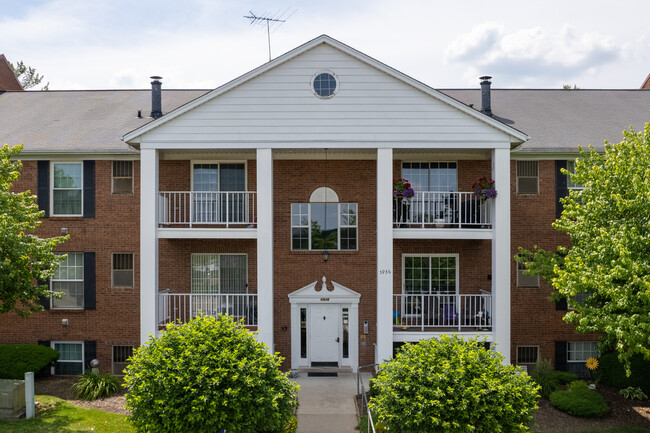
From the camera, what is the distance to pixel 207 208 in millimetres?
16219

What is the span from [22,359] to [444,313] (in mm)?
12015

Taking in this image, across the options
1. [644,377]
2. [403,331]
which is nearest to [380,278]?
[403,331]

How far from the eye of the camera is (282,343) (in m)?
16.4

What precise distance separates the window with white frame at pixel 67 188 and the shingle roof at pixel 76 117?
0.67 m

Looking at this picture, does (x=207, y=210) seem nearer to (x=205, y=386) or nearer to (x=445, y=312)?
(x=205, y=386)

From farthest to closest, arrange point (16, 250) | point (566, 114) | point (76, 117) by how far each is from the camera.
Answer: point (566, 114)
point (76, 117)
point (16, 250)

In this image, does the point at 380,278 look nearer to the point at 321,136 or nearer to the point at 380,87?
the point at 321,136

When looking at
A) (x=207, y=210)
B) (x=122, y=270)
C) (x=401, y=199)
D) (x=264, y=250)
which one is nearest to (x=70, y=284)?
(x=122, y=270)

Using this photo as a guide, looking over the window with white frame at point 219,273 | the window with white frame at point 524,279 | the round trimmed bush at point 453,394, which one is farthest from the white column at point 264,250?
the window with white frame at point 524,279

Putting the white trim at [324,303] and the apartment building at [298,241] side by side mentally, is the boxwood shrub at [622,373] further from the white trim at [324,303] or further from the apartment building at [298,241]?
the white trim at [324,303]

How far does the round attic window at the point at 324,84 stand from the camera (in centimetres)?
1439

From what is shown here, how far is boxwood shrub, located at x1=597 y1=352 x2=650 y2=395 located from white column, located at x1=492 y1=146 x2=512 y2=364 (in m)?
3.02

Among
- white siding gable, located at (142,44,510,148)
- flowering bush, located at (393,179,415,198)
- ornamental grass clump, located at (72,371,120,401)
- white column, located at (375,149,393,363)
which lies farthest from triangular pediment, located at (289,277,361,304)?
ornamental grass clump, located at (72,371,120,401)

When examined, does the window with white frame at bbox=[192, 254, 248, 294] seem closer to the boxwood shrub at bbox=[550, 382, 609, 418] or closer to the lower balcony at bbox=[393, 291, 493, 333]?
the lower balcony at bbox=[393, 291, 493, 333]
